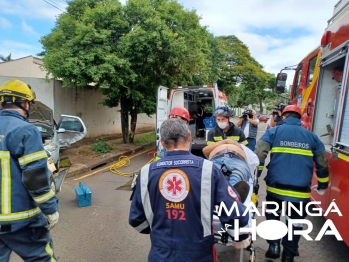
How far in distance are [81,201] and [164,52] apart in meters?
6.28

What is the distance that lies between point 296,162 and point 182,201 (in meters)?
1.80

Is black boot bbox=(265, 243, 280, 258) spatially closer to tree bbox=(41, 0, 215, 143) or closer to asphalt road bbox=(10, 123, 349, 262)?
asphalt road bbox=(10, 123, 349, 262)

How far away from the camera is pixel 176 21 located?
9.84 metres

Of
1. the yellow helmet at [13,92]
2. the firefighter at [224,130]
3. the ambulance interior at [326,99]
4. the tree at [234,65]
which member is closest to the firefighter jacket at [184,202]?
the yellow helmet at [13,92]

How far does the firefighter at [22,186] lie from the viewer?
1995 mm

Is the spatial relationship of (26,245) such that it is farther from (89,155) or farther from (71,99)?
(71,99)

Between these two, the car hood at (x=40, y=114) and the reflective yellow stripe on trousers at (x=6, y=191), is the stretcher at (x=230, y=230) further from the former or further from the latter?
the car hood at (x=40, y=114)

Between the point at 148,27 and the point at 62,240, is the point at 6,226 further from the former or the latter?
the point at 148,27

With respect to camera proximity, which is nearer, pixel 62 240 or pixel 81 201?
pixel 62 240

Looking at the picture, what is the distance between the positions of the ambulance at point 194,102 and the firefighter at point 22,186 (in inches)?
194

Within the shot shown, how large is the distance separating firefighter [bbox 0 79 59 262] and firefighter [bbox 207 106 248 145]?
2.43 meters

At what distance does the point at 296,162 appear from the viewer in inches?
113

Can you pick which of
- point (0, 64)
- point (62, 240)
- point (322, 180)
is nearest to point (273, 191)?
point (322, 180)

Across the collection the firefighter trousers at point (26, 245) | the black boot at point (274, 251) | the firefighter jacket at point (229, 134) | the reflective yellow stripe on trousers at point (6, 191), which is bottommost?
the black boot at point (274, 251)
